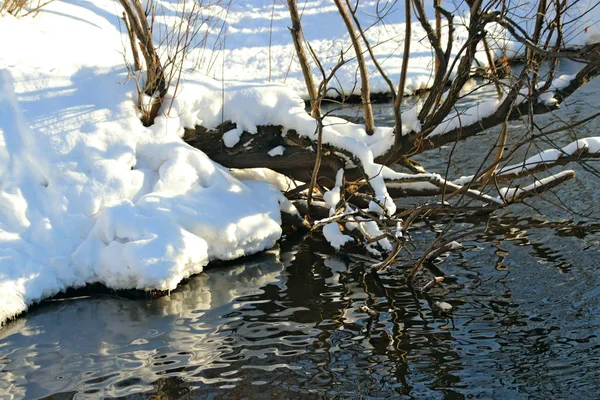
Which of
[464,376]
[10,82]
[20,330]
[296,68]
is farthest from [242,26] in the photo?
[464,376]

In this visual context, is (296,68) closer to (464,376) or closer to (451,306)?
(451,306)

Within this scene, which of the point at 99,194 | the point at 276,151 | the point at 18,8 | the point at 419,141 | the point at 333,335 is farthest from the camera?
the point at 18,8

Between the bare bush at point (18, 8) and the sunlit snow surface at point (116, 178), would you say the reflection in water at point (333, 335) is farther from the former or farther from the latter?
the bare bush at point (18, 8)

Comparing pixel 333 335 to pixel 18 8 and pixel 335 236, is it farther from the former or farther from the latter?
pixel 18 8

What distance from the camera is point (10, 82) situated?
23.7 ft

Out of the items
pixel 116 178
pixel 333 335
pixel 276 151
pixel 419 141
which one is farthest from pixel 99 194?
pixel 419 141

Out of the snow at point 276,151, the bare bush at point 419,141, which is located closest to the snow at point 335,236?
the bare bush at point 419,141

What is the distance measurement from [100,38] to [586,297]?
8427mm

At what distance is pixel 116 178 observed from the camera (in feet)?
22.0

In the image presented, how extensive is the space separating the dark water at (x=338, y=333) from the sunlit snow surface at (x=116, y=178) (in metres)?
0.29

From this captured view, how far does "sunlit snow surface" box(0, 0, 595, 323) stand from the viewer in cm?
599

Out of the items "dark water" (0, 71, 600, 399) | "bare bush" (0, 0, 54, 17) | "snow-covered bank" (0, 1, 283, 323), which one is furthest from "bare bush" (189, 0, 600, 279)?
"bare bush" (0, 0, 54, 17)

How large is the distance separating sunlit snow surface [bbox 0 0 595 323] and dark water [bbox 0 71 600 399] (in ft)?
0.95

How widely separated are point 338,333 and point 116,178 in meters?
2.81
